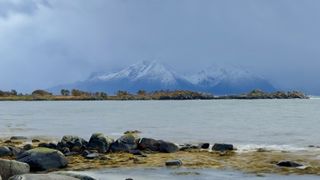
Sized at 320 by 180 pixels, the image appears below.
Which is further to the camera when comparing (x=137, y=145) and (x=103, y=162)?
(x=137, y=145)

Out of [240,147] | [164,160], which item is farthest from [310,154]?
[164,160]

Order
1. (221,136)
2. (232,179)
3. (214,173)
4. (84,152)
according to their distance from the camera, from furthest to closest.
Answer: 1. (221,136)
2. (84,152)
3. (214,173)
4. (232,179)

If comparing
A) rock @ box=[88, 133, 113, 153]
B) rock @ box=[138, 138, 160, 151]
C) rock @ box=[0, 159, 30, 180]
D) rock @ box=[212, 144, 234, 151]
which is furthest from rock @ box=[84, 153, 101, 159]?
rock @ box=[212, 144, 234, 151]

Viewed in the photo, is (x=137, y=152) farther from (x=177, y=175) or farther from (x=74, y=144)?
(x=177, y=175)

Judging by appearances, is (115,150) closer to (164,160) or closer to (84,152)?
(84,152)

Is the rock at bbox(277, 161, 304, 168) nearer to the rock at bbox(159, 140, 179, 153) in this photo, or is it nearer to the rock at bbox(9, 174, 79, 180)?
the rock at bbox(159, 140, 179, 153)

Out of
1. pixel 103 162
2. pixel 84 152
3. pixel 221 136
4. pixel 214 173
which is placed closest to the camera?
pixel 214 173

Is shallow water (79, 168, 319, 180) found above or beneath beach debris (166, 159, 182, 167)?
beneath

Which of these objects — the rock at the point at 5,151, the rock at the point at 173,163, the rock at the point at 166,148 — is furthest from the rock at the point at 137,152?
the rock at the point at 5,151

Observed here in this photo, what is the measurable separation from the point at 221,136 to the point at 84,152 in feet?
83.2

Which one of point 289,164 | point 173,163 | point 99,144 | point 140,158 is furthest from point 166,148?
point 289,164

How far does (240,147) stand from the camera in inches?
1861

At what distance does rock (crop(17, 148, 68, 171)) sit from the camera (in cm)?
3209

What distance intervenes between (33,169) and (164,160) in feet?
30.1
